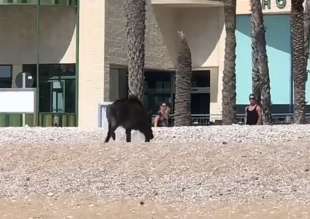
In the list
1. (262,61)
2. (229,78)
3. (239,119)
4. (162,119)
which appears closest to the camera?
(229,78)

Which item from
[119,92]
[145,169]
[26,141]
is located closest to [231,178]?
[145,169]

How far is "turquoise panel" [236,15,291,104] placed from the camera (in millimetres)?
33938

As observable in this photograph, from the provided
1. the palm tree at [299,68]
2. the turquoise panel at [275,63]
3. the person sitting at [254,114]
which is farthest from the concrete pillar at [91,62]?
the person sitting at [254,114]

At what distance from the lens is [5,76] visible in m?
34.7

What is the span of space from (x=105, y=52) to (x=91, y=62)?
749 millimetres

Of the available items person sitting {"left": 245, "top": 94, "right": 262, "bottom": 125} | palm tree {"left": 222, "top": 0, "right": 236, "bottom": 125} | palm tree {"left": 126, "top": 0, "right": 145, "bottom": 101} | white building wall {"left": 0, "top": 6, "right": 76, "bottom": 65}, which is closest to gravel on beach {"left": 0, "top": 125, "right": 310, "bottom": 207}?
person sitting {"left": 245, "top": 94, "right": 262, "bottom": 125}

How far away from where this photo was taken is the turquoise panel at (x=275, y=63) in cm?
3394

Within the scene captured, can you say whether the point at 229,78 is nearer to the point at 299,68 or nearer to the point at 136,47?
the point at 299,68

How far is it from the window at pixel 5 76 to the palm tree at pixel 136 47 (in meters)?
12.4

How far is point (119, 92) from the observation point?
111ft

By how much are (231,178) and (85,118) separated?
798 inches

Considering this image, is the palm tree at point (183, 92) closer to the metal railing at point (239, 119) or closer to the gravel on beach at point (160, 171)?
the metal railing at point (239, 119)

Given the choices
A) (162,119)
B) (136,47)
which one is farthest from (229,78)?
(136,47)

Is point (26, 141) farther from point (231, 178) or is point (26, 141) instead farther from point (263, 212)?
point (263, 212)
